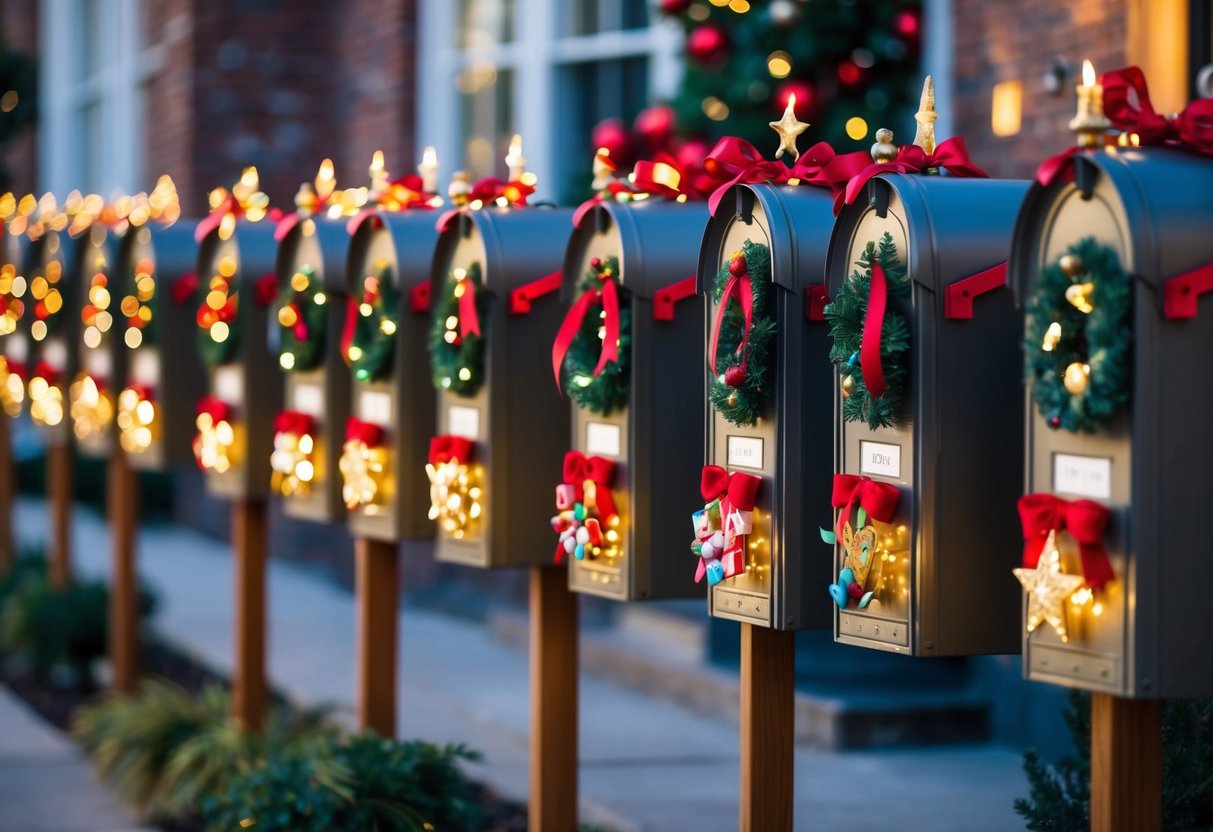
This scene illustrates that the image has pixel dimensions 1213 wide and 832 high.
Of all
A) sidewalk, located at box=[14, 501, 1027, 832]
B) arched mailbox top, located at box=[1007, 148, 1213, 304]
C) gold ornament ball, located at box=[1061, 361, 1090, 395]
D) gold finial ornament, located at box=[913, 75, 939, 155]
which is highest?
gold finial ornament, located at box=[913, 75, 939, 155]

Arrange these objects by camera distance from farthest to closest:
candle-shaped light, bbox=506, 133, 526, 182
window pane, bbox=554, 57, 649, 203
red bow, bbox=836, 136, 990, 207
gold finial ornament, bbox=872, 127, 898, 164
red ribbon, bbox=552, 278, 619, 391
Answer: window pane, bbox=554, 57, 649, 203
candle-shaped light, bbox=506, 133, 526, 182
red ribbon, bbox=552, 278, 619, 391
gold finial ornament, bbox=872, 127, 898, 164
red bow, bbox=836, 136, 990, 207

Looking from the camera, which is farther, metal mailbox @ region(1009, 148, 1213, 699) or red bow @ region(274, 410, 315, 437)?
red bow @ region(274, 410, 315, 437)

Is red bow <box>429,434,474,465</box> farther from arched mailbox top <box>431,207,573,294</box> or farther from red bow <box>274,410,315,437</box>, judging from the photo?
red bow <box>274,410,315,437</box>

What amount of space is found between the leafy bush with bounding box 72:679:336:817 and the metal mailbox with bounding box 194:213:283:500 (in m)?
0.78

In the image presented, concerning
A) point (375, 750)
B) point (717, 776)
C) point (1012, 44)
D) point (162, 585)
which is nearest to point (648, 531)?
point (375, 750)

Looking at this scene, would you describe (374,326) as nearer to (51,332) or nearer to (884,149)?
(884,149)

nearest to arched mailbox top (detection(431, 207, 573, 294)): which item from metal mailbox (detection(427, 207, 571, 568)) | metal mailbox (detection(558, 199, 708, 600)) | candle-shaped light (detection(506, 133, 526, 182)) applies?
metal mailbox (detection(427, 207, 571, 568))

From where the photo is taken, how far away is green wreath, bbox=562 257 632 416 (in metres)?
3.90

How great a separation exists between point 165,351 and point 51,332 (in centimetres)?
150

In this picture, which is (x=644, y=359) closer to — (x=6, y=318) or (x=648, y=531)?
(x=648, y=531)

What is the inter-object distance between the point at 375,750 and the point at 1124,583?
2517 mm

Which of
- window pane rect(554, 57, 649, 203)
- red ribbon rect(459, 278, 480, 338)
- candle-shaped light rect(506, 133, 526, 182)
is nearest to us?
red ribbon rect(459, 278, 480, 338)

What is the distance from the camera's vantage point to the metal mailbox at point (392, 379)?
4715 mm

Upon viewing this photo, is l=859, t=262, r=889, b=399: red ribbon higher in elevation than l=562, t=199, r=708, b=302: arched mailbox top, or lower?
lower
